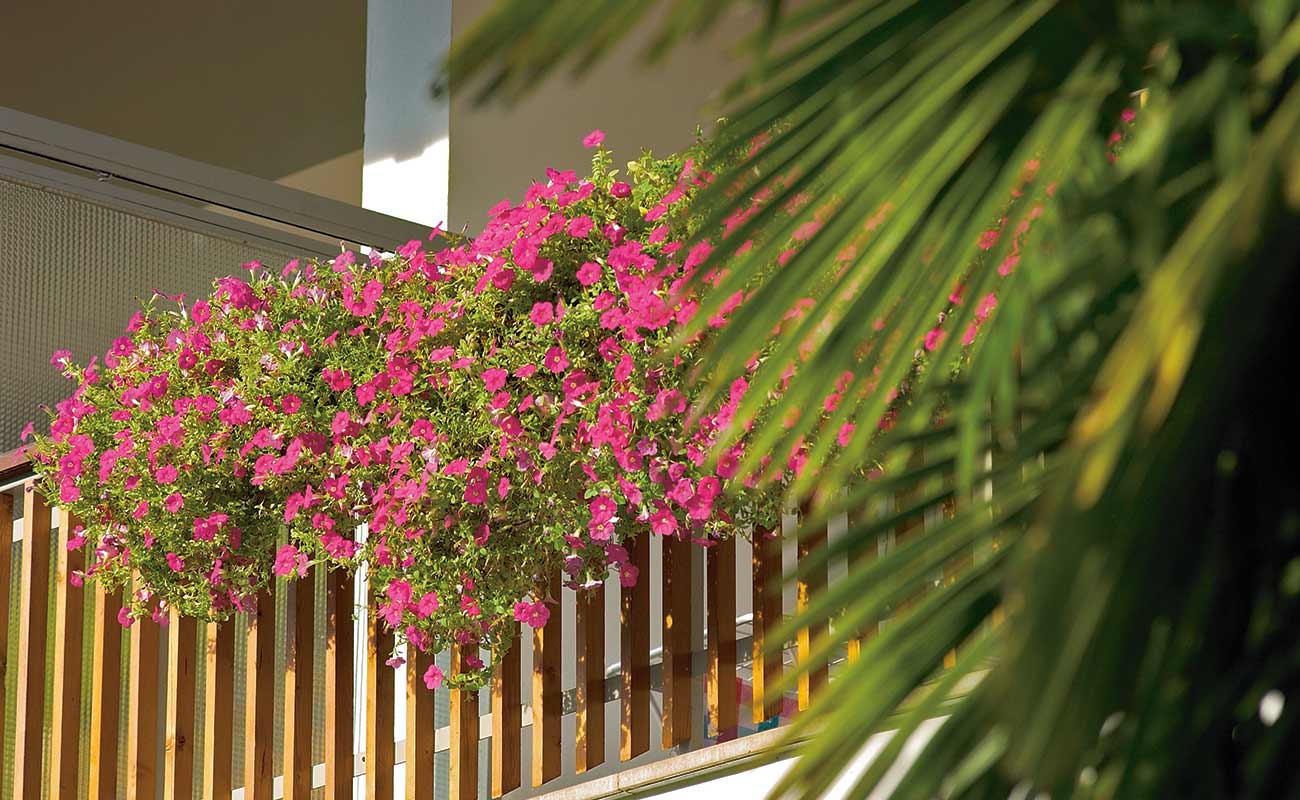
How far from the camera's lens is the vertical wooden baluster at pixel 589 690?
3.71 metres

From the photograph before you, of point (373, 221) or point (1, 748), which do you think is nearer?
point (1, 748)

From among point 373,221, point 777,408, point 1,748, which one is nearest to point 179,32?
point 373,221

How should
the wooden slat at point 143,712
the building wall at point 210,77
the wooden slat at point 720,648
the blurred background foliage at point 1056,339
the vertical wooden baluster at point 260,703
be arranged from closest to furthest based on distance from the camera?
the blurred background foliage at point 1056,339, the wooden slat at point 720,648, the vertical wooden baluster at point 260,703, the wooden slat at point 143,712, the building wall at point 210,77

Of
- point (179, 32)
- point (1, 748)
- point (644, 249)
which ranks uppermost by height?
point (179, 32)

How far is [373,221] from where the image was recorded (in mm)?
5547

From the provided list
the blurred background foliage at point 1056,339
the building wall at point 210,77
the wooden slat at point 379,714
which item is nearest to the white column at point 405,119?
the building wall at point 210,77

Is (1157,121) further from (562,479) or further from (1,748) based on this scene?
(1,748)

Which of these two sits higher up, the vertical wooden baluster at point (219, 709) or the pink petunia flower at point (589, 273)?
the pink petunia flower at point (589, 273)

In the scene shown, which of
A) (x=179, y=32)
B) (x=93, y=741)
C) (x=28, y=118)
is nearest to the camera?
(x=93, y=741)

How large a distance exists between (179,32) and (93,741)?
4899mm

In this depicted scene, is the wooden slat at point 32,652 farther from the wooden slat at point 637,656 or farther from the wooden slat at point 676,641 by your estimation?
the wooden slat at point 676,641

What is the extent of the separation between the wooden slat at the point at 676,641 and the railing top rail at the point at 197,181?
2135mm


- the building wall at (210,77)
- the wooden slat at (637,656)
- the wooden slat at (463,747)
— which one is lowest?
the wooden slat at (463,747)

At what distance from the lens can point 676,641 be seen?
3.68 meters
